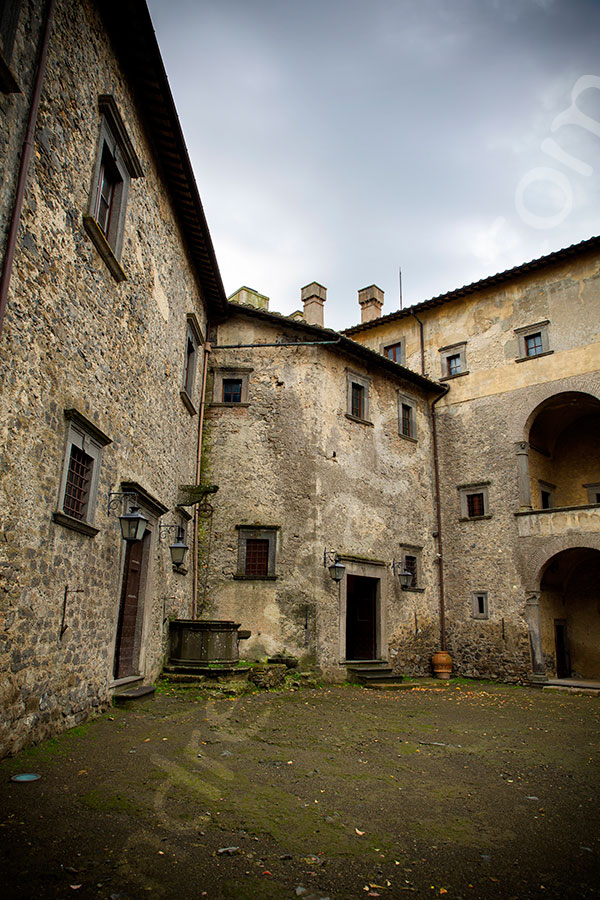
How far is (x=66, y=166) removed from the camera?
268 inches

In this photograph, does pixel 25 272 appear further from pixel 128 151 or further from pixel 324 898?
pixel 324 898

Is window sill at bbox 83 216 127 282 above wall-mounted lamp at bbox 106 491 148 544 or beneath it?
above

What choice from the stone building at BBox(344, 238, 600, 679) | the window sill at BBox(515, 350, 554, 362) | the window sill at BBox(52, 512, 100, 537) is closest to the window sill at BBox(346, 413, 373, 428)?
the stone building at BBox(344, 238, 600, 679)

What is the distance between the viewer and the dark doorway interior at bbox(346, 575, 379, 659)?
52.1 ft

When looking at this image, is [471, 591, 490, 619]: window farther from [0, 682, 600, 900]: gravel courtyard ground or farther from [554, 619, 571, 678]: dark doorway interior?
[0, 682, 600, 900]: gravel courtyard ground

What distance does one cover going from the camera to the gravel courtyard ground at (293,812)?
3.46 meters

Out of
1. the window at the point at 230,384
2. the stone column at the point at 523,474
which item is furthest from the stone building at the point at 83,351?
the stone column at the point at 523,474

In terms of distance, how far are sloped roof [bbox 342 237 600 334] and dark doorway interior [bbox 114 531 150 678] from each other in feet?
42.4

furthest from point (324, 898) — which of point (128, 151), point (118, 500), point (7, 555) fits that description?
point (128, 151)

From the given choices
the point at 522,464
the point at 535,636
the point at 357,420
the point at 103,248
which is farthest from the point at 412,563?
the point at 103,248

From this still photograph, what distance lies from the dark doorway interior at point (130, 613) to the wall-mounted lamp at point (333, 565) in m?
5.28

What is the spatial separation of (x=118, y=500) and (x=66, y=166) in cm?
439

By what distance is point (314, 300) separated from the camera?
21.3 meters

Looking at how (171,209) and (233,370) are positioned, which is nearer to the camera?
(171,209)
